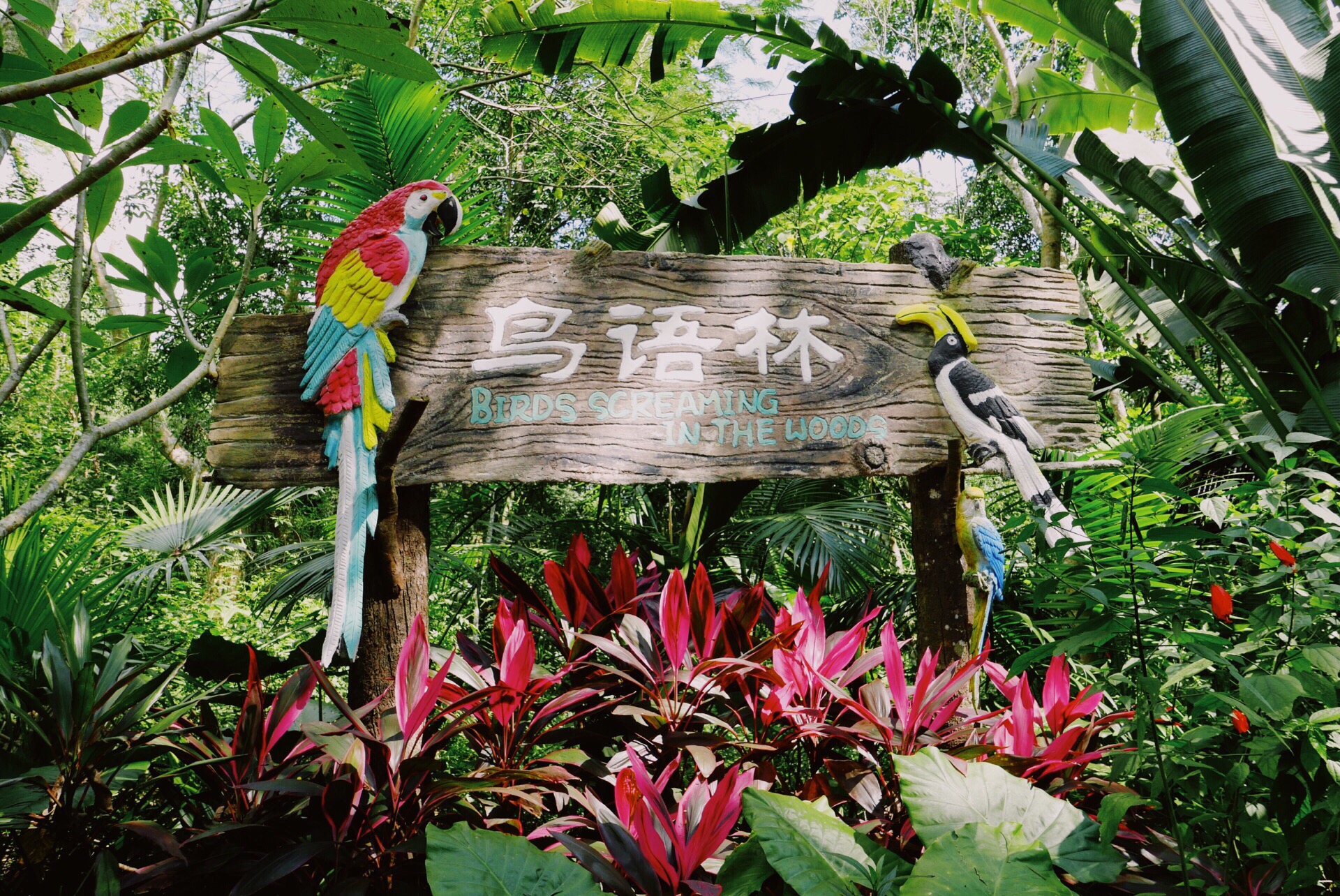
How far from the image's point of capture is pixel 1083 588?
3.81 feet

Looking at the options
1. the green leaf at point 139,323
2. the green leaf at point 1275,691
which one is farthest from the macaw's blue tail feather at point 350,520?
the green leaf at point 1275,691

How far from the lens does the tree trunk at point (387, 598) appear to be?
175 cm

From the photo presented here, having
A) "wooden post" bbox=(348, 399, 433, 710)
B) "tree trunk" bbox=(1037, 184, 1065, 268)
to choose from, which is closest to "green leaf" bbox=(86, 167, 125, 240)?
"wooden post" bbox=(348, 399, 433, 710)

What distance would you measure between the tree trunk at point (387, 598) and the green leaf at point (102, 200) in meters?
0.91

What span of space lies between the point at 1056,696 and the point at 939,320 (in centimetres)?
94

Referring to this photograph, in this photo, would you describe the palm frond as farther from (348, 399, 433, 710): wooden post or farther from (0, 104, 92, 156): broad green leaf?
(0, 104, 92, 156): broad green leaf

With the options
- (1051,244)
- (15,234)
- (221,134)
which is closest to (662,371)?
(221,134)

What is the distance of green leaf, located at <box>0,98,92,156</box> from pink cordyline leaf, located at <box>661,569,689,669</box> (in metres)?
0.97

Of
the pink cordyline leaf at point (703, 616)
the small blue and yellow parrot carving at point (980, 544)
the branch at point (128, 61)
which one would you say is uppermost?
the branch at point (128, 61)

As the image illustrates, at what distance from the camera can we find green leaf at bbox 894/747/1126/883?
1091 mm

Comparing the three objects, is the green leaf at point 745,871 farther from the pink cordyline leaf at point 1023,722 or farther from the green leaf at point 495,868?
the pink cordyline leaf at point 1023,722

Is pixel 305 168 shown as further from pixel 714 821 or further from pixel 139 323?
pixel 714 821

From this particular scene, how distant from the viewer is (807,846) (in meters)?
1.03

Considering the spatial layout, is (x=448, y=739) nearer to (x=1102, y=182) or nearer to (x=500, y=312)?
(x=500, y=312)
